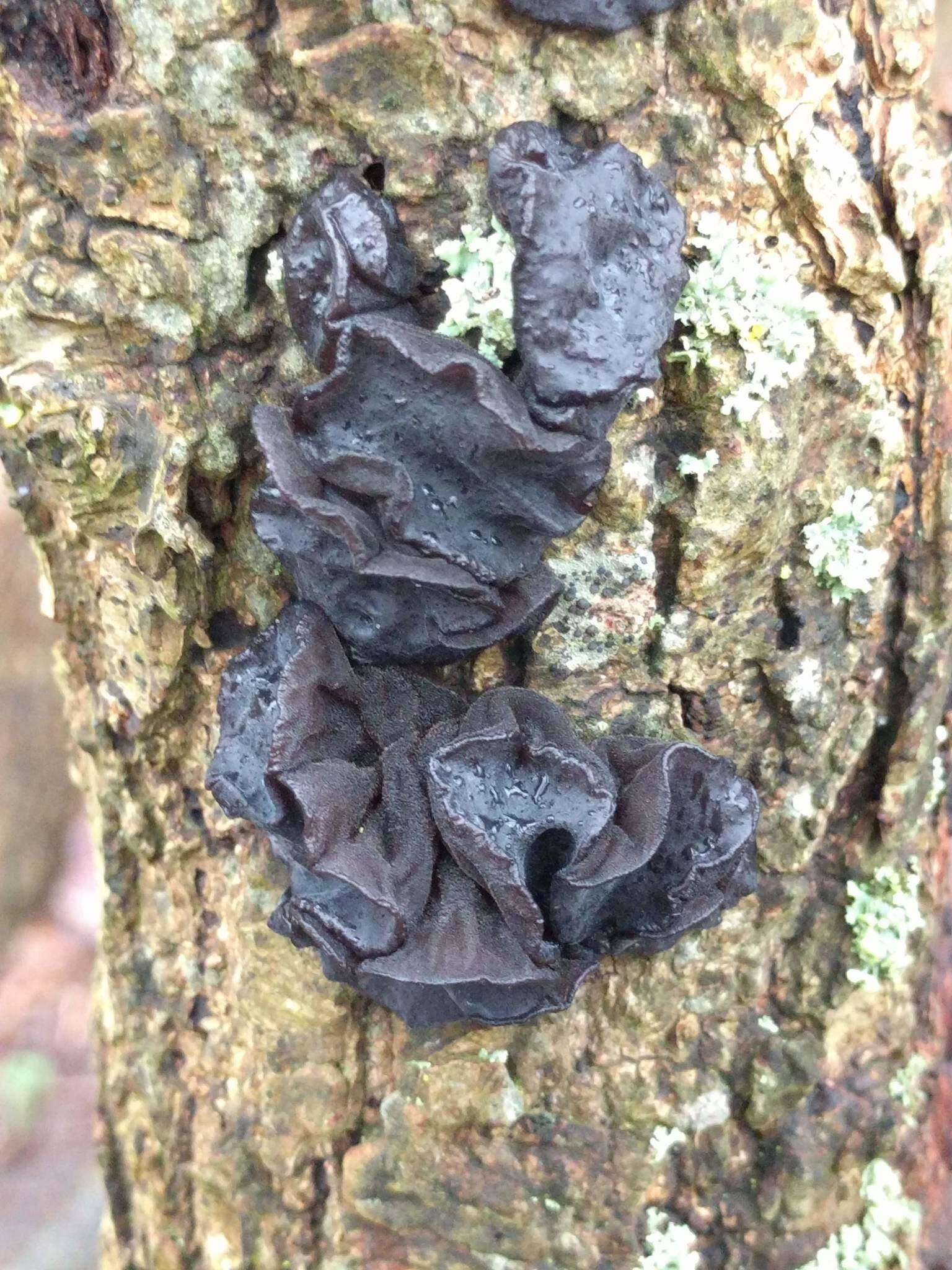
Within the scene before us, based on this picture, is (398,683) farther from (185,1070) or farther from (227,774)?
(185,1070)

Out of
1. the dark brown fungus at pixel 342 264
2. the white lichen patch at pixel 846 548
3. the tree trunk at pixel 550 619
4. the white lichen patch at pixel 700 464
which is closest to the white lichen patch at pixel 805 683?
the tree trunk at pixel 550 619

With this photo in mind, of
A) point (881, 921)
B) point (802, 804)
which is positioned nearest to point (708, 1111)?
point (881, 921)

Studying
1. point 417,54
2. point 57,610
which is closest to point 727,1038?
point 57,610

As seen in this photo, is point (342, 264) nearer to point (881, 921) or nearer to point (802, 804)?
point (802, 804)

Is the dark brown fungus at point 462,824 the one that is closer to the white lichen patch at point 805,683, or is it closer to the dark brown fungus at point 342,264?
the white lichen patch at point 805,683

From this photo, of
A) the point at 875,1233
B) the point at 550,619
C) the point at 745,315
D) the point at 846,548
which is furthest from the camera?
the point at 875,1233

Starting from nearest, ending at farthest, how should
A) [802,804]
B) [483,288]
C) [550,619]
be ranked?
[483,288] < [550,619] < [802,804]

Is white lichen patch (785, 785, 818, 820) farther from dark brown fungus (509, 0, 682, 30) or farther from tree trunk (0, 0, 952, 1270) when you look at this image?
dark brown fungus (509, 0, 682, 30)
